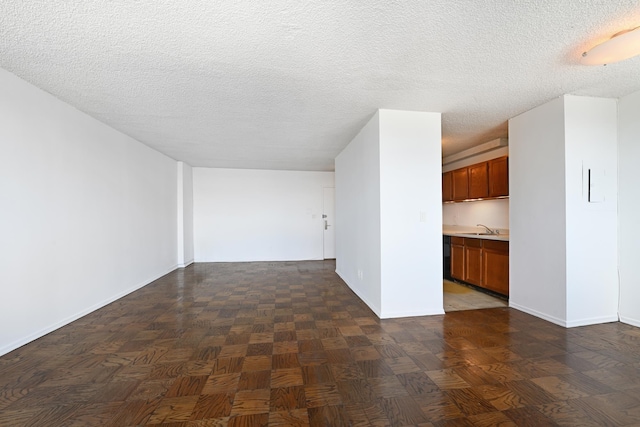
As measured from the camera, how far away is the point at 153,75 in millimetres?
2396

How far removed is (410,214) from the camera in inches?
130

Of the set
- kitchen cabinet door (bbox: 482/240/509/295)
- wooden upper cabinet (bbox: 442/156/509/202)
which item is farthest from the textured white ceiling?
kitchen cabinet door (bbox: 482/240/509/295)

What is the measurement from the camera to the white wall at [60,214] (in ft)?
7.89

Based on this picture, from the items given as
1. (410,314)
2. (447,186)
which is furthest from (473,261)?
(447,186)

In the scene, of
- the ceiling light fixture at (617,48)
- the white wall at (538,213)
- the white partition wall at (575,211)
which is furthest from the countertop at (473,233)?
the ceiling light fixture at (617,48)

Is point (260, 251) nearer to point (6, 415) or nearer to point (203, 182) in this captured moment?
point (203, 182)

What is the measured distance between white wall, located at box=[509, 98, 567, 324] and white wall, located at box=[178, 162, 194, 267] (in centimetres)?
633

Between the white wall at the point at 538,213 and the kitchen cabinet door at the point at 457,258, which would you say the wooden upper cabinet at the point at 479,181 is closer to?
the kitchen cabinet door at the point at 457,258

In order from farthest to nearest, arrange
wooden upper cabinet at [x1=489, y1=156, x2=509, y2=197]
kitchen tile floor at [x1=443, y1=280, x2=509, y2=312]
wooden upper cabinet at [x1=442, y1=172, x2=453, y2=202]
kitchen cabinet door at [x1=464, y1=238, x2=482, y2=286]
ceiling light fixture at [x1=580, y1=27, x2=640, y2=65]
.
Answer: wooden upper cabinet at [x1=442, y1=172, x2=453, y2=202]
kitchen cabinet door at [x1=464, y1=238, x2=482, y2=286]
wooden upper cabinet at [x1=489, y1=156, x2=509, y2=197]
kitchen tile floor at [x1=443, y1=280, x2=509, y2=312]
ceiling light fixture at [x1=580, y1=27, x2=640, y2=65]

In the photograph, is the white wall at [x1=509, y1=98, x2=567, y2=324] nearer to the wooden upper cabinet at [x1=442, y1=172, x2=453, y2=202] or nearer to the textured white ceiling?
the textured white ceiling

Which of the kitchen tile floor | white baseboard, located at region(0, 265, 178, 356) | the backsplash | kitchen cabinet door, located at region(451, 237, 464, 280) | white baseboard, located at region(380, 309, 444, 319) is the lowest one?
the kitchen tile floor

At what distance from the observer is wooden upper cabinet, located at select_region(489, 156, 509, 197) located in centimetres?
415

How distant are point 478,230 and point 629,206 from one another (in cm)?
232

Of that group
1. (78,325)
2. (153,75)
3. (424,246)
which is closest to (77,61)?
(153,75)
